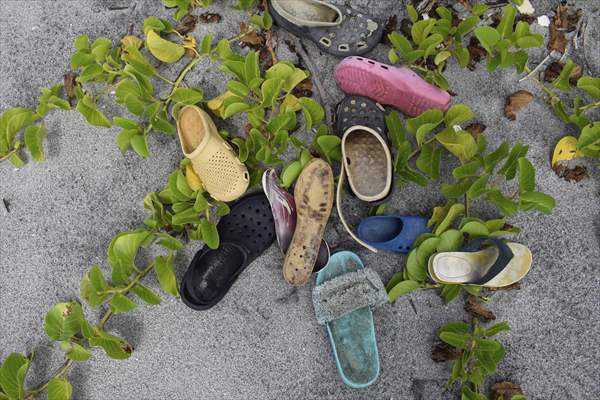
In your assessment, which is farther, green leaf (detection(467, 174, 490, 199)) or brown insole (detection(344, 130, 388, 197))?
brown insole (detection(344, 130, 388, 197))

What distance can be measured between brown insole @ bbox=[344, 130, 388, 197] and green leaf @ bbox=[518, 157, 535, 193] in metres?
0.36

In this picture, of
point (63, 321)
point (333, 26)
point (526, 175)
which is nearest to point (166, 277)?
point (63, 321)

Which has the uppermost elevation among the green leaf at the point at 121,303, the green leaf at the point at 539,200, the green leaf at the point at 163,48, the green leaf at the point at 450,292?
the green leaf at the point at 163,48

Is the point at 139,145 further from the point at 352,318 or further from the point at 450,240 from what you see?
the point at 450,240

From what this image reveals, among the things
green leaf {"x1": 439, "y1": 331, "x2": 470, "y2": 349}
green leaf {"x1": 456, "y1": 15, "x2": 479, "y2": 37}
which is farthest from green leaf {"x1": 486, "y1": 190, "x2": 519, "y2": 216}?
green leaf {"x1": 456, "y1": 15, "x2": 479, "y2": 37}

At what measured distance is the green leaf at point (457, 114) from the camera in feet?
4.43

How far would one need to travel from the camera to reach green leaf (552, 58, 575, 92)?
1.39 meters

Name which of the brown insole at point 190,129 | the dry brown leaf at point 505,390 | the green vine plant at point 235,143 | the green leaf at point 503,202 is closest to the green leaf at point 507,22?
the green vine plant at point 235,143

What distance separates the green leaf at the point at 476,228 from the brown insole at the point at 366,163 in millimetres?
259

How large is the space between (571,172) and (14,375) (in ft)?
5.70

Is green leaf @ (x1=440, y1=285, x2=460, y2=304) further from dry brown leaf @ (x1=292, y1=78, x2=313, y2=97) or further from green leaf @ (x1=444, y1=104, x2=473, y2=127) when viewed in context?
dry brown leaf @ (x1=292, y1=78, x2=313, y2=97)

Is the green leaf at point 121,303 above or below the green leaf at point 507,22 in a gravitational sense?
below

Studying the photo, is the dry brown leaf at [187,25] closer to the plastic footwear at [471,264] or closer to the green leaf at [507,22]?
the green leaf at [507,22]

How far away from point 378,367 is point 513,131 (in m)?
0.83
